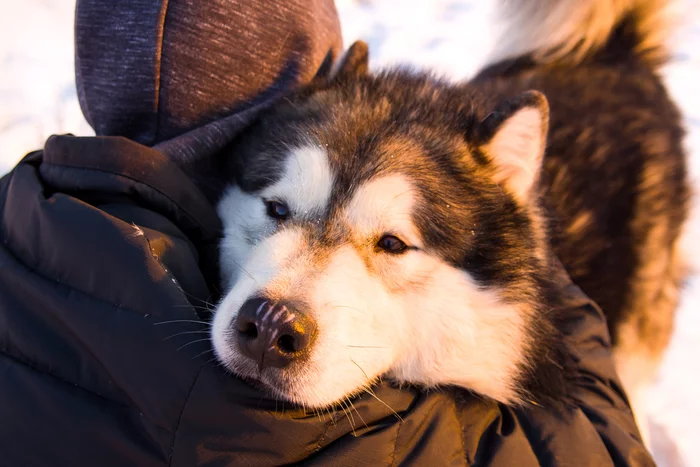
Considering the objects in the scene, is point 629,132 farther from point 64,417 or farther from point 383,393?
point 64,417

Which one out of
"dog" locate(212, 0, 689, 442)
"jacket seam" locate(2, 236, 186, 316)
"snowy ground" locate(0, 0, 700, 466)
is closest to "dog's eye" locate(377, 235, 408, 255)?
"dog" locate(212, 0, 689, 442)

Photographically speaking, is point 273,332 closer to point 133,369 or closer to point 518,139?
point 133,369

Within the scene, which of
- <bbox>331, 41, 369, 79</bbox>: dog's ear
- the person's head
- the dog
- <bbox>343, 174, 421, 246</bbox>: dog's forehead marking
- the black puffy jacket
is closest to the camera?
the black puffy jacket

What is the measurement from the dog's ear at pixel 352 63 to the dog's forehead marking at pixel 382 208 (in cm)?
60

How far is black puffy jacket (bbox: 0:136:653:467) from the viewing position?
1197 mm

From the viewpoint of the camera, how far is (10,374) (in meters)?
1.27

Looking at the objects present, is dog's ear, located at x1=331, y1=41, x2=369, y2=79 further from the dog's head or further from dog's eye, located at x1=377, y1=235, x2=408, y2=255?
dog's eye, located at x1=377, y1=235, x2=408, y2=255

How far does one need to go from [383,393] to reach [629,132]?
1.99m

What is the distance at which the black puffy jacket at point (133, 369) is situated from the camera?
3.93 ft

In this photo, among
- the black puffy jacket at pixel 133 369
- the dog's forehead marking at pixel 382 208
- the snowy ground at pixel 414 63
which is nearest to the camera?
the black puffy jacket at pixel 133 369

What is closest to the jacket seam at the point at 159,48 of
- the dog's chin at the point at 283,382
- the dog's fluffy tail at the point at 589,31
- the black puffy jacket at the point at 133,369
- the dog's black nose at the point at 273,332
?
the black puffy jacket at the point at 133,369

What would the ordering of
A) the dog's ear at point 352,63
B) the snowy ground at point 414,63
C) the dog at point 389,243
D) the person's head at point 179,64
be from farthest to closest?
1. the snowy ground at point 414,63
2. the dog's ear at point 352,63
3. the person's head at point 179,64
4. the dog at point 389,243

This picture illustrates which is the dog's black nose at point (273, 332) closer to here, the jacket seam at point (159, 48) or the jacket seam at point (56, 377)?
the jacket seam at point (56, 377)

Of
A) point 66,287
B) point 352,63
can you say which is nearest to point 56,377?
point 66,287
